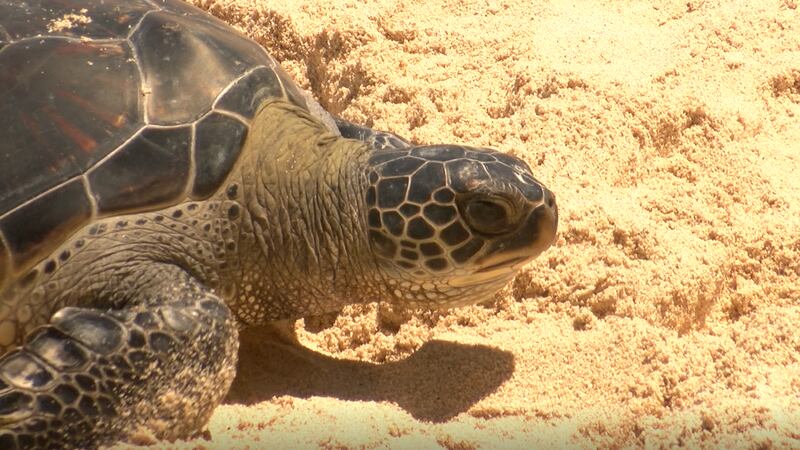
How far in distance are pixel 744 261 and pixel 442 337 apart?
1.04m

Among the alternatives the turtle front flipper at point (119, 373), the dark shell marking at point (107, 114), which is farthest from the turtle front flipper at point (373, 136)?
the turtle front flipper at point (119, 373)

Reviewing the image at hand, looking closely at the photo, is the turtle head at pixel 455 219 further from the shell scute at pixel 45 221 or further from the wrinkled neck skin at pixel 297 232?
the shell scute at pixel 45 221

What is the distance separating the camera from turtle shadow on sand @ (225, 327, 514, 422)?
244cm

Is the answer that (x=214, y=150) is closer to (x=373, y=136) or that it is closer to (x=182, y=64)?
(x=182, y=64)

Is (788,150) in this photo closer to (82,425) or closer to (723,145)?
(723,145)

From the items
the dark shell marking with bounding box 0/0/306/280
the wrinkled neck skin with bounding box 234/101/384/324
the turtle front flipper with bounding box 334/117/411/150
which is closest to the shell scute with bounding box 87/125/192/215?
the dark shell marking with bounding box 0/0/306/280

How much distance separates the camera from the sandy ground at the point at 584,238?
7.30 feet

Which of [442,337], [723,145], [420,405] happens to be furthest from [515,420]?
[723,145]

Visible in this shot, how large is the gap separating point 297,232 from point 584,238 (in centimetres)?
101

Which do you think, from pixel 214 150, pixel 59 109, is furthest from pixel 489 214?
pixel 59 109

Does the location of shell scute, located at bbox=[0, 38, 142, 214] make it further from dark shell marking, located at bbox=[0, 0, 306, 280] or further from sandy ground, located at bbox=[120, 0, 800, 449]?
sandy ground, located at bbox=[120, 0, 800, 449]

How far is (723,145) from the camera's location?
3.10 m

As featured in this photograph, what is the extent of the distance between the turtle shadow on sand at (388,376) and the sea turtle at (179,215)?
166mm

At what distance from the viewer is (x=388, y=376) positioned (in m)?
2.58
